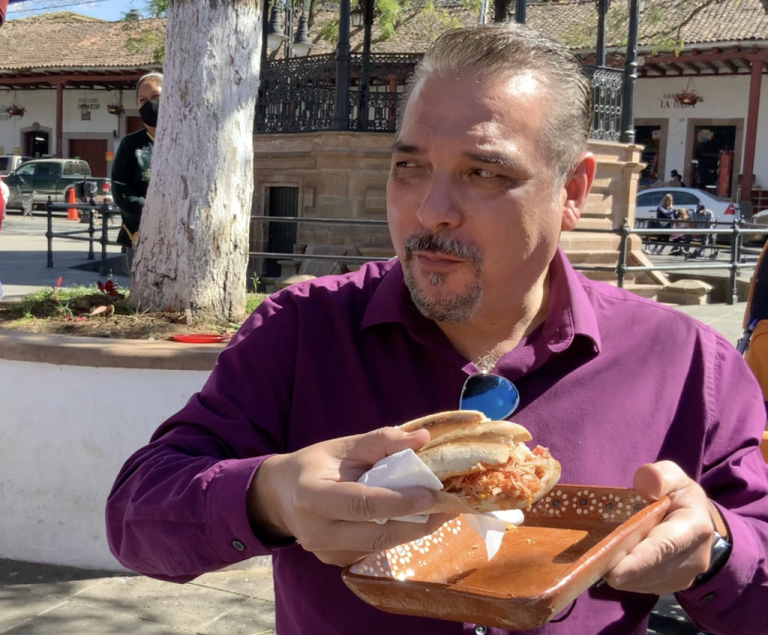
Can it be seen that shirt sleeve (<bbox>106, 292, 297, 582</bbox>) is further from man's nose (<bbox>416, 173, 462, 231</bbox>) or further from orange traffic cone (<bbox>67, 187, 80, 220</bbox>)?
orange traffic cone (<bbox>67, 187, 80, 220</bbox>)

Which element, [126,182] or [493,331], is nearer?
[493,331]

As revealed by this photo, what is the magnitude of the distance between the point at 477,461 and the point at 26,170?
32.9m

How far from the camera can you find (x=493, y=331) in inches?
76.5

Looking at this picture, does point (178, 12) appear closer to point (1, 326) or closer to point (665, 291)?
point (1, 326)

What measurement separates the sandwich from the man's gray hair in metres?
0.73

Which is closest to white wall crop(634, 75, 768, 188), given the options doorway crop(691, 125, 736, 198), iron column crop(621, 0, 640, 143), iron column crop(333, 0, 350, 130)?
doorway crop(691, 125, 736, 198)

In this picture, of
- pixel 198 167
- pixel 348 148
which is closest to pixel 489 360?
pixel 198 167

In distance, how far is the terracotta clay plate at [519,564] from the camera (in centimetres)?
127

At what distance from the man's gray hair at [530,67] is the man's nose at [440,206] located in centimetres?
22

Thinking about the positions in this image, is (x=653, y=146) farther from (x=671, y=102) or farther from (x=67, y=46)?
(x=67, y=46)

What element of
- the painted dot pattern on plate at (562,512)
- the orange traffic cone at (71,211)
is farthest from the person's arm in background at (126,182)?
the orange traffic cone at (71,211)

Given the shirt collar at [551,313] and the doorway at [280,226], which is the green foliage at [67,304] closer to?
the shirt collar at [551,313]

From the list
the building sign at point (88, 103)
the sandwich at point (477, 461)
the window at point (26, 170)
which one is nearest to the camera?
the sandwich at point (477, 461)

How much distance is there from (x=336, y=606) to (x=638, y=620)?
0.57m
